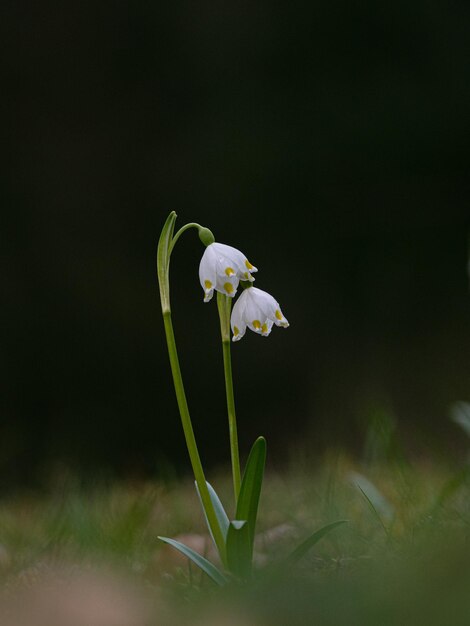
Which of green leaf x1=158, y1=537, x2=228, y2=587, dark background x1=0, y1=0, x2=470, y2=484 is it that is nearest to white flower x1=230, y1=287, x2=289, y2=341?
green leaf x1=158, y1=537, x2=228, y2=587

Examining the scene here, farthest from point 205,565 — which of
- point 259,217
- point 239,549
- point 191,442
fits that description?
point 259,217

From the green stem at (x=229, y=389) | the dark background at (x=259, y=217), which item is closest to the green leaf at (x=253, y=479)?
the green stem at (x=229, y=389)

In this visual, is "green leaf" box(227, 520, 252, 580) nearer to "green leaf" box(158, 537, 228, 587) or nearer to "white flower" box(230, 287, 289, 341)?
"green leaf" box(158, 537, 228, 587)

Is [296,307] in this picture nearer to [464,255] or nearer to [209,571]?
[464,255]

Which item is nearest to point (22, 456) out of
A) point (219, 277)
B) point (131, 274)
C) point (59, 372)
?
point (59, 372)

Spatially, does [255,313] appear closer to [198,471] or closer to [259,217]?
[198,471]
